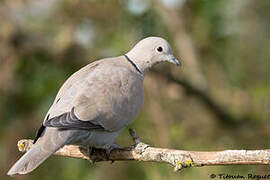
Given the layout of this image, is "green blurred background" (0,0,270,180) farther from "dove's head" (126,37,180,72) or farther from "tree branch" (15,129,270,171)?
"tree branch" (15,129,270,171)

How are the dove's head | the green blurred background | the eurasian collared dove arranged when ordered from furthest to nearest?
1. the green blurred background
2. the dove's head
3. the eurasian collared dove

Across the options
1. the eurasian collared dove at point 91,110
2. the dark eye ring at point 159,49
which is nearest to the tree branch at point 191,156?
the eurasian collared dove at point 91,110

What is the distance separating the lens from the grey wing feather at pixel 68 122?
373cm

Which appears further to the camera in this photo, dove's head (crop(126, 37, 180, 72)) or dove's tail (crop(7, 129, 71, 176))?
dove's head (crop(126, 37, 180, 72))

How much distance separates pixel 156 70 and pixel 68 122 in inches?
119

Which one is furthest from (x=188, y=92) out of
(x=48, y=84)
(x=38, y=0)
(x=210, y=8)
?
(x=38, y=0)

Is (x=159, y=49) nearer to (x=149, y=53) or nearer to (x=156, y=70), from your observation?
(x=149, y=53)

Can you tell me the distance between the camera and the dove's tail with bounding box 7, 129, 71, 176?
11.3ft

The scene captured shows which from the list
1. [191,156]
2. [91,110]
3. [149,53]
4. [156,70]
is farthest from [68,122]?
[156,70]

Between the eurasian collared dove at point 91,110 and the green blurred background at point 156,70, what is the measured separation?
2.25 metres

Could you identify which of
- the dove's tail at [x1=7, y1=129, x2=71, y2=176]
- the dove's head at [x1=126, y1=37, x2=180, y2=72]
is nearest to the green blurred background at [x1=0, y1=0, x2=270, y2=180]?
the dove's head at [x1=126, y1=37, x2=180, y2=72]

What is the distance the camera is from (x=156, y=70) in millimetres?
6652

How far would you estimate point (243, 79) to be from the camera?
7.82m

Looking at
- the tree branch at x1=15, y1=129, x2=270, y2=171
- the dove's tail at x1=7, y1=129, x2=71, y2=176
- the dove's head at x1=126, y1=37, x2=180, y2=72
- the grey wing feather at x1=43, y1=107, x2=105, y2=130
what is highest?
the dove's head at x1=126, y1=37, x2=180, y2=72
